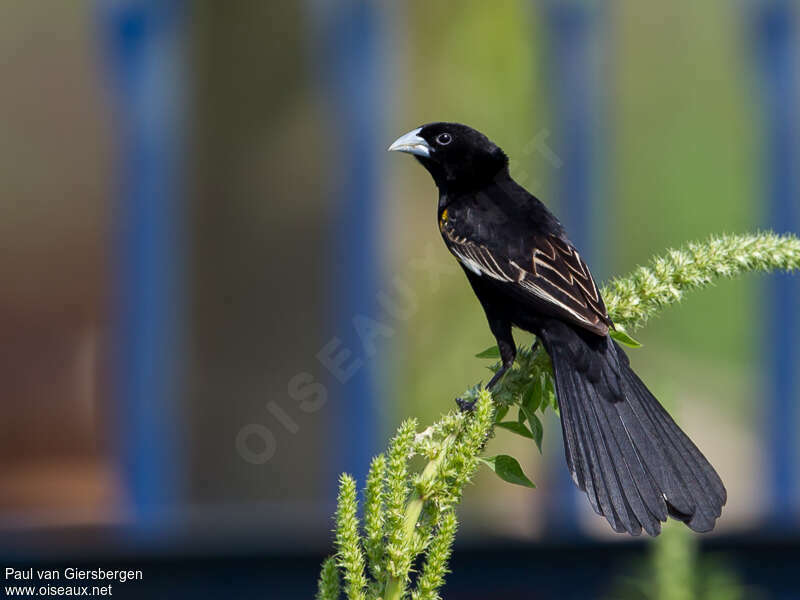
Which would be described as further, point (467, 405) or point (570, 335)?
point (570, 335)

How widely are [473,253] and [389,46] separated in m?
2.55

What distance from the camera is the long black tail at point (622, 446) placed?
4.97 feet

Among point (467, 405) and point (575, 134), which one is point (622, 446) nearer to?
point (467, 405)

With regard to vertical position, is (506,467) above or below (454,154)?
below

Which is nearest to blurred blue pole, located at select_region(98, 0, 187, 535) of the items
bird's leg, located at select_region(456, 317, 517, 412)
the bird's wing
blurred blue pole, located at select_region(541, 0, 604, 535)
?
blurred blue pole, located at select_region(541, 0, 604, 535)

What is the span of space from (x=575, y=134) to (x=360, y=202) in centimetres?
94

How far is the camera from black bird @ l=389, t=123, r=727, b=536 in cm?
155

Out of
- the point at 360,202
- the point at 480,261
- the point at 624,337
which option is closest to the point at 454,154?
the point at 480,261

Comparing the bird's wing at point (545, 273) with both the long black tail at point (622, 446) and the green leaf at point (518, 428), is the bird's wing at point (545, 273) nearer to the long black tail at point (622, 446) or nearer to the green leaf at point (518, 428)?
the long black tail at point (622, 446)

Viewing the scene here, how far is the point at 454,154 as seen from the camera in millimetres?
2635

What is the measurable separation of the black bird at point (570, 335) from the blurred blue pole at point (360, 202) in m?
1.86

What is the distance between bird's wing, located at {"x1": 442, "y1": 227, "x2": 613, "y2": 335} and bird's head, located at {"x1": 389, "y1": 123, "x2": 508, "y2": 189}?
0.30 metres

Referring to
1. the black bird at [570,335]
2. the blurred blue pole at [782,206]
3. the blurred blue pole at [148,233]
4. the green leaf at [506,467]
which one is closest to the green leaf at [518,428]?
the green leaf at [506,467]

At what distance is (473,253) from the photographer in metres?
2.23
